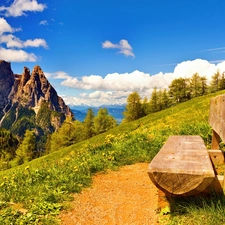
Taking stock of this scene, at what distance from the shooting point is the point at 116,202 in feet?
19.0

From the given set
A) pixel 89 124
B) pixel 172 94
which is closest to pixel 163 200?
pixel 89 124

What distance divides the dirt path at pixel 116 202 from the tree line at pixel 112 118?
5861 centimetres

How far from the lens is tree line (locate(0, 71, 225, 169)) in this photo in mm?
66250

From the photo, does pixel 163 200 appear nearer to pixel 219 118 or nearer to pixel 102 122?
pixel 219 118

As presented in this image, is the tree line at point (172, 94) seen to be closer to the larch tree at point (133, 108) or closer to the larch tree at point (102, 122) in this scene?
the larch tree at point (133, 108)

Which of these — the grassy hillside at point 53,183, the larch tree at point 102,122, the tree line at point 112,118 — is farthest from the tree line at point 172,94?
the grassy hillside at point 53,183

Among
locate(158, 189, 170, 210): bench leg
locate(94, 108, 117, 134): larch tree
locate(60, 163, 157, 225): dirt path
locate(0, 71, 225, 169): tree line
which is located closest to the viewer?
locate(158, 189, 170, 210): bench leg

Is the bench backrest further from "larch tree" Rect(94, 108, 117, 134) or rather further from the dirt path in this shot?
"larch tree" Rect(94, 108, 117, 134)

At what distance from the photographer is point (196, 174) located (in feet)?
12.5

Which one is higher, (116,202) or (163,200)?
(163,200)

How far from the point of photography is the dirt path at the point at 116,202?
491 centimetres

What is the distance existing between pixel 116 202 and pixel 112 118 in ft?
228

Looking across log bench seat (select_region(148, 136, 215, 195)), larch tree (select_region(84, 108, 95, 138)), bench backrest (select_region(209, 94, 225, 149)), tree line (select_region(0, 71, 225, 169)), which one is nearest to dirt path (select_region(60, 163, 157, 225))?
log bench seat (select_region(148, 136, 215, 195))

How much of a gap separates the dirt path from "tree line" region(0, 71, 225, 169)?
58607 mm
